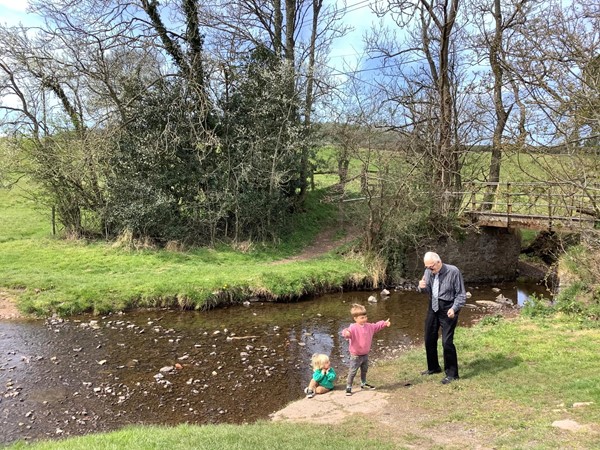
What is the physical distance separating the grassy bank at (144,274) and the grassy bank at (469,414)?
7.04m

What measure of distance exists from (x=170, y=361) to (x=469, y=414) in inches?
261

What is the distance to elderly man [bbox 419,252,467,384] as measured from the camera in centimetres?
750

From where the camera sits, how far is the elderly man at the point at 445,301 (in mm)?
7496

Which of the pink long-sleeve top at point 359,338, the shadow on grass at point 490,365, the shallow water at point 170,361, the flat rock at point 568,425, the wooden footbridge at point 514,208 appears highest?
the wooden footbridge at point 514,208

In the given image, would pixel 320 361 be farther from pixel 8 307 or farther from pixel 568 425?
pixel 8 307

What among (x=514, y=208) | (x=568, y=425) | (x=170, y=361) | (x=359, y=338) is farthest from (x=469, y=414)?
(x=514, y=208)

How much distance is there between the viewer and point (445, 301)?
7602 mm

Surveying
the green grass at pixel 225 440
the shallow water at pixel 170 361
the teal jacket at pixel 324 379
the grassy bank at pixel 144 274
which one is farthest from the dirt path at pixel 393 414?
the grassy bank at pixel 144 274

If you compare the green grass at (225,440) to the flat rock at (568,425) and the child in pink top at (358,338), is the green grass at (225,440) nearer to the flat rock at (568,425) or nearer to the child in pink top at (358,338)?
the child in pink top at (358,338)

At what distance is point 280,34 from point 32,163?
1357 centimetres

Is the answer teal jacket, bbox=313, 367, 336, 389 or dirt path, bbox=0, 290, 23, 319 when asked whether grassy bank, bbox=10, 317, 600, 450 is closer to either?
teal jacket, bbox=313, 367, 336, 389

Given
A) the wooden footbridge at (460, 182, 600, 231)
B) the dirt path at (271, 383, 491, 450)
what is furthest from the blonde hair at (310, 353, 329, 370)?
the wooden footbridge at (460, 182, 600, 231)

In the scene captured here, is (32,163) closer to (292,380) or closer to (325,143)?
(325,143)

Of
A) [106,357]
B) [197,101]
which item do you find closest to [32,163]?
[197,101]
